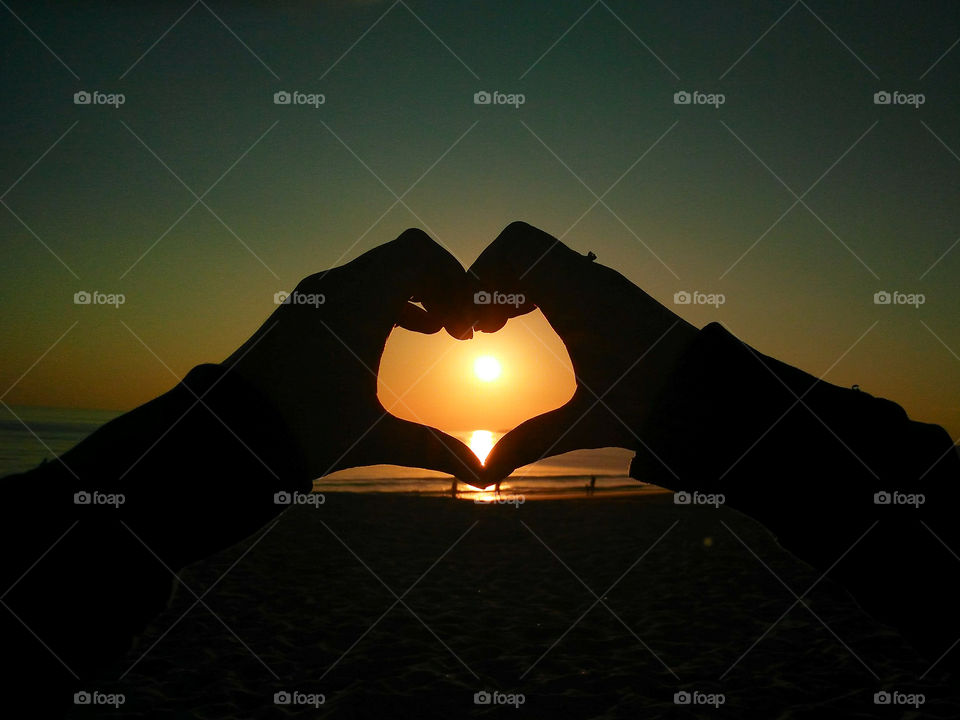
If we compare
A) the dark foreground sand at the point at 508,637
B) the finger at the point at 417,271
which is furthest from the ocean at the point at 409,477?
the finger at the point at 417,271

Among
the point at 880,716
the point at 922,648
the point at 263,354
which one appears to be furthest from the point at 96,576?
the point at 880,716

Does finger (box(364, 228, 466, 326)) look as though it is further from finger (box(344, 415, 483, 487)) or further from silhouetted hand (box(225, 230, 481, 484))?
finger (box(344, 415, 483, 487))

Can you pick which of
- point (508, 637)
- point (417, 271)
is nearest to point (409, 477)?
point (508, 637)

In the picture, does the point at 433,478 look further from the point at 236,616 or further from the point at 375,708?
the point at 375,708

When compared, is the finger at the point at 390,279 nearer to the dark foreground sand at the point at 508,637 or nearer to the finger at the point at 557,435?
the finger at the point at 557,435

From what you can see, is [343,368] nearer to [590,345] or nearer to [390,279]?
[390,279]
